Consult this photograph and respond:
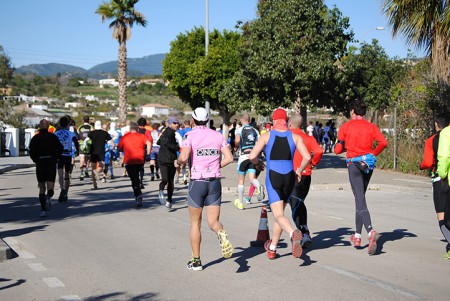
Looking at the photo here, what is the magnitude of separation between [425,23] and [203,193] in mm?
11159

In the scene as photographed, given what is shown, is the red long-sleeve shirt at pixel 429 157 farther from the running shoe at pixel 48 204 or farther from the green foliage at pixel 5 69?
the green foliage at pixel 5 69

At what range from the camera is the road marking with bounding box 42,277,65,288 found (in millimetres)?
7172

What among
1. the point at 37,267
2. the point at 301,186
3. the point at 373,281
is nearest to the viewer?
the point at 373,281

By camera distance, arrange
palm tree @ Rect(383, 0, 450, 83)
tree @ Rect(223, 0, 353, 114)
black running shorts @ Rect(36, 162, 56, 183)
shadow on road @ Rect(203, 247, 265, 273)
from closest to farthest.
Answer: shadow on road @ Rect(203, 247, 265, 273) < black running shorts @ Rect(36, 162, 56, 183) < palm tree @ Rect(383, 0, 450, 83) < tree @ Rect(223, 0, 353, 114)

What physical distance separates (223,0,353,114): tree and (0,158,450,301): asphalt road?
34.4ft

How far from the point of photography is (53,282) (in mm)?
7316

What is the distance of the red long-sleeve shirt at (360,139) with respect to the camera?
29.7ft

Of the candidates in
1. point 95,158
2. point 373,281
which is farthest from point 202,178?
point 95,158

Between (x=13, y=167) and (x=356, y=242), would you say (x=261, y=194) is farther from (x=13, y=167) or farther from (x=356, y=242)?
(x=13, y=167)

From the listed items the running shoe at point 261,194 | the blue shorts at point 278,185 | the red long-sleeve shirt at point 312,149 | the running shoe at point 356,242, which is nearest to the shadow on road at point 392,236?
the running shoe at point 356,242

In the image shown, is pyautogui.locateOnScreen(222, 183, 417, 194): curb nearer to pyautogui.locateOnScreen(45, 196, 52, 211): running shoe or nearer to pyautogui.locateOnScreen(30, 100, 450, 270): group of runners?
pyautogui.locateOnScreen(45, 196, 52, 211): running shoe

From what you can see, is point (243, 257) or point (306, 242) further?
point (306, 242)

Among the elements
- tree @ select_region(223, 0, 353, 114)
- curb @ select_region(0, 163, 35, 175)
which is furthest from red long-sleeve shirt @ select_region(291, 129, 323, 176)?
curb @ select_region(0, 163, 35, 175)

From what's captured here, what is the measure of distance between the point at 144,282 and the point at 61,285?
91 centimetres
